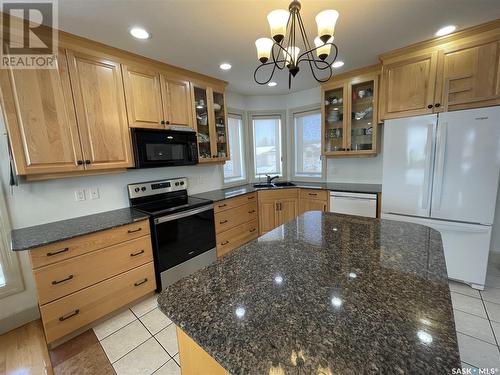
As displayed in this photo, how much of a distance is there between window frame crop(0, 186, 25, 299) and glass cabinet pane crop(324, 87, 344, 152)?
3.70 metres

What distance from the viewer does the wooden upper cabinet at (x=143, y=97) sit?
86.4 inches

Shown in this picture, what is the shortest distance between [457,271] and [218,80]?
3615 mm

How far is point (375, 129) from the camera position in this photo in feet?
9.34

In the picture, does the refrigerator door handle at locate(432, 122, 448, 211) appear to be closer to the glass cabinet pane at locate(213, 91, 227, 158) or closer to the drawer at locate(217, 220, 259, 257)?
the drawer at locate(217, 220, 259, 257)

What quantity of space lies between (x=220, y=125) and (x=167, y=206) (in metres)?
1.48

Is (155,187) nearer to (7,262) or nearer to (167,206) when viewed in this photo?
(167,206)

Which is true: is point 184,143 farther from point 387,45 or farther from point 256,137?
point 387,45

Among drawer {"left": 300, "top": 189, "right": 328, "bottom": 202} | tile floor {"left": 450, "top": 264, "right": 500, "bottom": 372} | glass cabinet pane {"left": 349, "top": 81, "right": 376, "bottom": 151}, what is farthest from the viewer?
drawer {"left": 300, "top": 189, "right": 328, "bottom": 202}

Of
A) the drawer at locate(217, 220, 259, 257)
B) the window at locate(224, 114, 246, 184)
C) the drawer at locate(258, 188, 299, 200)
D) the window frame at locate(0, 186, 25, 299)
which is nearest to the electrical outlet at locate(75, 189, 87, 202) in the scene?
the window frame at locate(0, 186, 25, 299)

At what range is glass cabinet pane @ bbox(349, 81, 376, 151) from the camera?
9.78 feet

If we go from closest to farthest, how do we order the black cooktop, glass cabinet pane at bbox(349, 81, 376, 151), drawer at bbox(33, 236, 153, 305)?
drawer at bbox(33, 236, 153, 305)
the black cooktop
glass cabinet pane at bbox(349, 81, 376, 151)

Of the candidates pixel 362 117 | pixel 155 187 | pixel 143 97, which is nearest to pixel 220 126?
pixel 143 97

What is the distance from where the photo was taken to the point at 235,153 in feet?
12.7

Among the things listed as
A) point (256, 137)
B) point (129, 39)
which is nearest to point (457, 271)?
point (256, 137)
